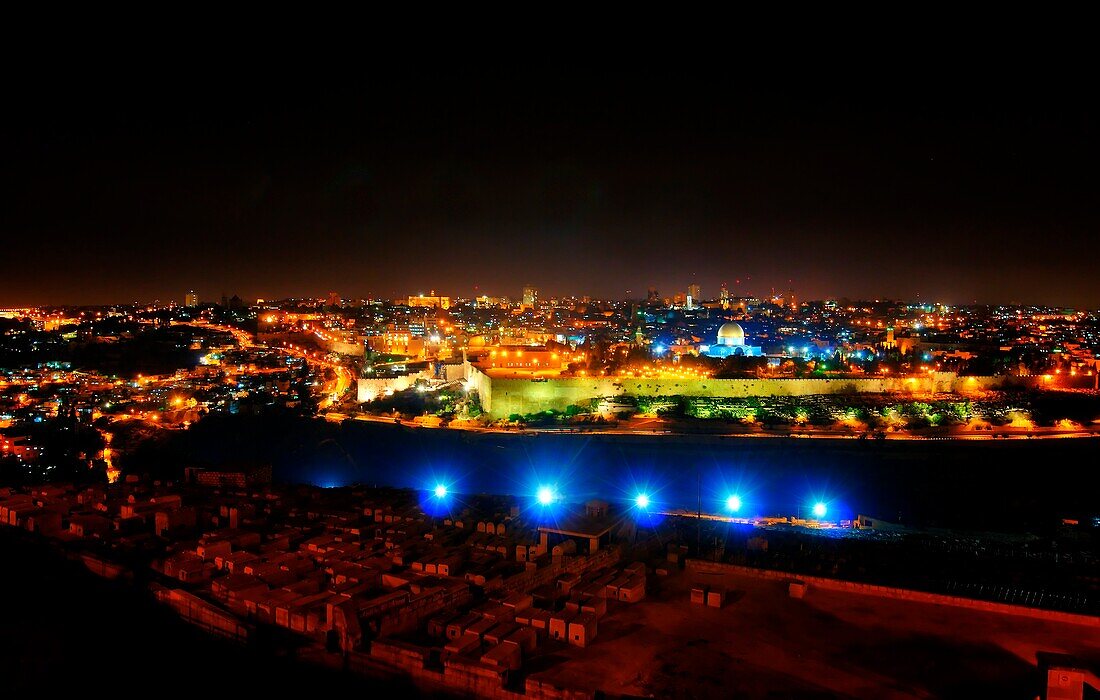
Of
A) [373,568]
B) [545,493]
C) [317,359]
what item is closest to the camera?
[373,568]

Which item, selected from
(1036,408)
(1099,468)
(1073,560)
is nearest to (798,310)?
(1036,408)

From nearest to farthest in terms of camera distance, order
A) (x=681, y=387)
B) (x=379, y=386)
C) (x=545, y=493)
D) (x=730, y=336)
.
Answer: (x=545, y=493)
(x=681, y=387)
(x=379, y=386)
(x=730, y=336)

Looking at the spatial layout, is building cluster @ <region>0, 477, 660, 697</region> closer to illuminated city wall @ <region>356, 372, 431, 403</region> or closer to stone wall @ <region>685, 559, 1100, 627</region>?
stone wall @ <region>685, 559, 1100, 627</region>

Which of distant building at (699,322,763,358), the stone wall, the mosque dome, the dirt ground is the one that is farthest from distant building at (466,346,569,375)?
the dirt ground

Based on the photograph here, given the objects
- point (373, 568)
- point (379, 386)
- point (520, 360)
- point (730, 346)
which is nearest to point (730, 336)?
point (730, 346)

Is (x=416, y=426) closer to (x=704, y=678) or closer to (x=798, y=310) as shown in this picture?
(x=704, y=678)

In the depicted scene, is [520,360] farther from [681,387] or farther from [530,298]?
[530,298]

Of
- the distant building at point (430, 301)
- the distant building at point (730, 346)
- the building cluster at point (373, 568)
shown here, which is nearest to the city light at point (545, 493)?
the building cluster at point (373, 568)
